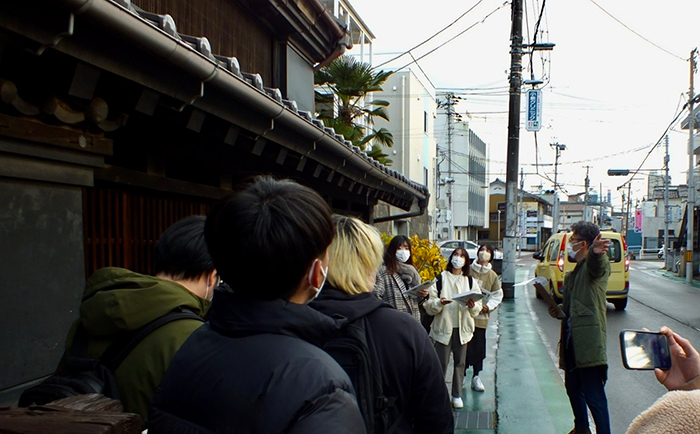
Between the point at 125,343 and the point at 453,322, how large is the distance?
188 inches

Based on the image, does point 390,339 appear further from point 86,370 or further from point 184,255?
point 86,370

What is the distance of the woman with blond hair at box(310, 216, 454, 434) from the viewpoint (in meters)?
1.96

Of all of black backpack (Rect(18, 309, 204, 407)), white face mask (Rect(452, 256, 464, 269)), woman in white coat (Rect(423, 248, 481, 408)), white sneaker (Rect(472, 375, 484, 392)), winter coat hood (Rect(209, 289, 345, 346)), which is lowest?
white sneaker (Rect(472, 375, 484, 392))

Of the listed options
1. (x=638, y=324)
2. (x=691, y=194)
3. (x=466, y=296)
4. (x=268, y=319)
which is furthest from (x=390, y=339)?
(x=691, y=194)

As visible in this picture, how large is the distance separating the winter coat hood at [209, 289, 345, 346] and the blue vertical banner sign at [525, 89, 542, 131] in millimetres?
16567

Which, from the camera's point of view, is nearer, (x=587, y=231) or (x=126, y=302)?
(x=126, y=302)

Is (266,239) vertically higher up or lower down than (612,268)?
higher up

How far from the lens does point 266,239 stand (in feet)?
4.42

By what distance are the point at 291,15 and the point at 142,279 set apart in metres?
7.98

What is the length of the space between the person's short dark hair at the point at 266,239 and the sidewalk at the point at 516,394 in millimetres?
4558

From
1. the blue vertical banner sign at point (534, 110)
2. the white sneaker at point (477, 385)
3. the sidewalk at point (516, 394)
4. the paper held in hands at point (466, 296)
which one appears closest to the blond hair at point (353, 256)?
the paper held in hands at point (466, 296)

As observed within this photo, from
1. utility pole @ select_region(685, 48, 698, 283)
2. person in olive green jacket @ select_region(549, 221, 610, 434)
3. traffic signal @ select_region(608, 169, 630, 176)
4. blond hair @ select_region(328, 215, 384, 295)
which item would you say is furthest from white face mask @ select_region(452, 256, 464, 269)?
traffic signal @ select_region(608, 169, 630, 176)

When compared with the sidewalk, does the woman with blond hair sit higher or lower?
higher

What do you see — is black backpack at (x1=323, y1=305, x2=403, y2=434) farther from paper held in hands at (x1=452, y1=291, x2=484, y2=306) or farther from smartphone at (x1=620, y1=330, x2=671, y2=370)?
paper held in hands at (x1=452, y1=291, x2=484, y2=306)
